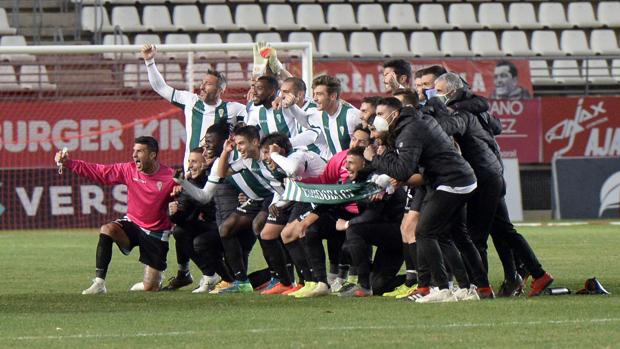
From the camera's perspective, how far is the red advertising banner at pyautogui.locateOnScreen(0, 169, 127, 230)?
2227 centimetres

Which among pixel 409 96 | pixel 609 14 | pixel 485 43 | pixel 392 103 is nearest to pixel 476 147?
pixel 409 96

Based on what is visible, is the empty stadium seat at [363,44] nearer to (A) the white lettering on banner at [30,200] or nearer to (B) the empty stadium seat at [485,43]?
(B) the empty stadium seat at [485,43]

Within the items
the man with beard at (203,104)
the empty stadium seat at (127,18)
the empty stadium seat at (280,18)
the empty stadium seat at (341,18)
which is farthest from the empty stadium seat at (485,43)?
the man with beard at (203,104)

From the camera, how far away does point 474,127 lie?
1116cm

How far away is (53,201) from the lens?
73.6 ft

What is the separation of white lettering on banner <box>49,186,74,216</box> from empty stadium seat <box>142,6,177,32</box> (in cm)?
472

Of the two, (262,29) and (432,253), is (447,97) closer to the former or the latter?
(432,253)

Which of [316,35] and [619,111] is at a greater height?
[316,35]

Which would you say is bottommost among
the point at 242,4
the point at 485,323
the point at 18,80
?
the point at 485,323

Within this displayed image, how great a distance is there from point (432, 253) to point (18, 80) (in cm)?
1310

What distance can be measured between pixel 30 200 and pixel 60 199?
18.3 inches

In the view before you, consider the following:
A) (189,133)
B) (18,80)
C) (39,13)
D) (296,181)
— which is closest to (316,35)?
(39,13)

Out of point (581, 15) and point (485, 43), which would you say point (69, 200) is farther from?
point (581, 15)

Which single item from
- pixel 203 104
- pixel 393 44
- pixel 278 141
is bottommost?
pixel 278 141
